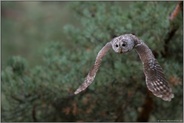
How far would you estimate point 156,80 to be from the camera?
170 cm

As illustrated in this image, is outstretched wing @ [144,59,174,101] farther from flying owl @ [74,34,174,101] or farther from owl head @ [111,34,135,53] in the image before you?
owl head @ [111,34,135,53]

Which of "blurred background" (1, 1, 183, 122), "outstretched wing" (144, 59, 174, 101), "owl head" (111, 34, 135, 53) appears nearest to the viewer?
"owl head" (111, 34, 135, 53)

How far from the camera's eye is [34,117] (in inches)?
119

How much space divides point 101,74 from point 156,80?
3.43 ft

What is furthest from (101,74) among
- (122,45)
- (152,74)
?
(122,45)

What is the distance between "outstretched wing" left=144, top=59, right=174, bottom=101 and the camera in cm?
166

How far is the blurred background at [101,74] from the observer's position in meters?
2.61

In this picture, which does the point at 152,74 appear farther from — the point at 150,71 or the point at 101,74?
the point at 101,74

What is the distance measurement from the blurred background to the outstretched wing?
0.79 meters

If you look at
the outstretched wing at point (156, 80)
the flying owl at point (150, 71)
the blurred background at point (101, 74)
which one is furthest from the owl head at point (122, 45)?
the blurred background at point (101, 74)

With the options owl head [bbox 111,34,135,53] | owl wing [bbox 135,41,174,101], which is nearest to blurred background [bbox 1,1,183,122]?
owl wing [bbox 135,41,174,101]

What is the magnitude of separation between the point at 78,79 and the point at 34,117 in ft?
1.49

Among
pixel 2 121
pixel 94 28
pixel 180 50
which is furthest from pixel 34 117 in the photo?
pixel 180 50

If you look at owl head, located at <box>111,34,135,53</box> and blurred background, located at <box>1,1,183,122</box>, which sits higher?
owl head, located at <box>111,34,135,53</box>
